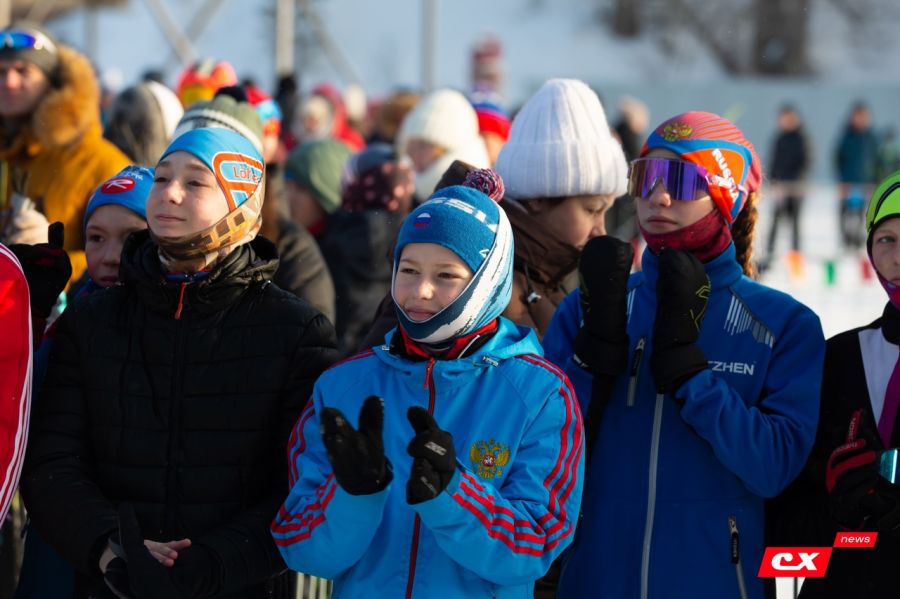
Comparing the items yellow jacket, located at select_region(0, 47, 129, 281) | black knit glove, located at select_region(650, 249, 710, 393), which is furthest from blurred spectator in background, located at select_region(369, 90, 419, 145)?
black knit glove, located at select_region(650, 249, 710, 393)

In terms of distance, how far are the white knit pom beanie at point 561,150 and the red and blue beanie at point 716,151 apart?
660 mm

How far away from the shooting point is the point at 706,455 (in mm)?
3127

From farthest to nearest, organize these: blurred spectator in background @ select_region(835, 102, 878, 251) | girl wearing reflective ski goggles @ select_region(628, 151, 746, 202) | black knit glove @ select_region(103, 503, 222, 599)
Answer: blurred spectator in background @ select_region(835, 102, 878, 251) < girl wearing reflective ski goggles @ select_region(628, 151, 746, 202) < black knit glove @ select_region(103, 503, 222, 599)

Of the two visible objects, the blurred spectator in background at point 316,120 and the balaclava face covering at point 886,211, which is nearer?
the balaclava face covering at point 886,211

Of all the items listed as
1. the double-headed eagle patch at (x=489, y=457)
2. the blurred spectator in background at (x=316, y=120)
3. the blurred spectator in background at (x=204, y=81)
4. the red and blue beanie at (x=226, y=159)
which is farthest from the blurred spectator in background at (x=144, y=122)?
the blurred spectator in background at (x=316, y=120)

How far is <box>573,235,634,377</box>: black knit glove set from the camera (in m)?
3.03

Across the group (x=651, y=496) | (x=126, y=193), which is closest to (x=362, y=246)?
(x=126, y=193)

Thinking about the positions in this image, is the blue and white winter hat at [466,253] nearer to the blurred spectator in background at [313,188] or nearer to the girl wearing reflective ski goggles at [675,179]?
the girl wearing reflective ski goggles at [675,179]

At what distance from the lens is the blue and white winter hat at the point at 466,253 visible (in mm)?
2812

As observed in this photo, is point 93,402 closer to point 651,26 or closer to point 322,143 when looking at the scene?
point 322,143

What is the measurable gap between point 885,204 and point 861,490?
0.75m

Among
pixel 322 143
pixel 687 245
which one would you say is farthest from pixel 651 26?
pixel 687 245

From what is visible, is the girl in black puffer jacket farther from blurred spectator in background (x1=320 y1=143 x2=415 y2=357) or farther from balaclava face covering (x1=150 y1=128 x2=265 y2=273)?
blurred spectator in background (x1=320 y1=143 x2=415 y2=357)

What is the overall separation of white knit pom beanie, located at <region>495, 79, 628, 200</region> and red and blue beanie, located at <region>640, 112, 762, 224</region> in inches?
26.0
